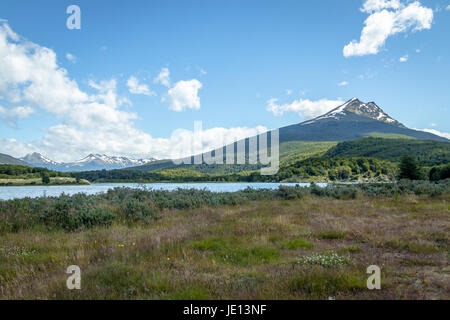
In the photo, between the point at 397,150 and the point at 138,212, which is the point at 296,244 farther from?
the point at 397,150

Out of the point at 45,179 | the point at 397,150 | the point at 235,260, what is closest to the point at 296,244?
the point at 235,260

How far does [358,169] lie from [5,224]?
98.6 m

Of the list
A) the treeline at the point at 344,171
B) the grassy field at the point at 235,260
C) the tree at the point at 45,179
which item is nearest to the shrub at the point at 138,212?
the grassy field at the point at 235,260

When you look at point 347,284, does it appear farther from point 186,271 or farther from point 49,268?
point 49,268

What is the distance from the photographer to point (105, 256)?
629 centimetres

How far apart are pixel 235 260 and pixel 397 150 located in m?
153

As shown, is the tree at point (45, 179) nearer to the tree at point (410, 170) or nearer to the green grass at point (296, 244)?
the green grass at point (296, 244)

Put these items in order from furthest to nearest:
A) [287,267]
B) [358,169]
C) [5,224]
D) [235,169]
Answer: [235,169], [358,169], [5,224], [287,267]

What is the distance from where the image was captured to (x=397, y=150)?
130 metres

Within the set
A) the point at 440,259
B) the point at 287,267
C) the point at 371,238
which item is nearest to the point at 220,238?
the point at 287,267

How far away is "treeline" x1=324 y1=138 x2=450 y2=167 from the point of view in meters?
110

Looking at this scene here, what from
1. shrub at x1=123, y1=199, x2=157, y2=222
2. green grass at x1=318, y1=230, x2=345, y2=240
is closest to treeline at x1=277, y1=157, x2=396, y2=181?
shrub at x1=123, y1=199, x2=157, y2=222

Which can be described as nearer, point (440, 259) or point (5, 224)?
point (440, 259)

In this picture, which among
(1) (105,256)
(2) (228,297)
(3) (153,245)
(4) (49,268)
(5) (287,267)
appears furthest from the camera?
(3) (153,245)
